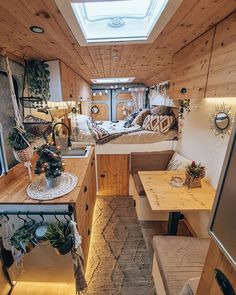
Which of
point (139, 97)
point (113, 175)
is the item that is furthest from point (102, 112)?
point (113, 175)

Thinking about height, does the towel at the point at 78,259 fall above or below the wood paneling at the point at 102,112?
below

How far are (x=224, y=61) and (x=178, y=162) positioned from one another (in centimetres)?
154

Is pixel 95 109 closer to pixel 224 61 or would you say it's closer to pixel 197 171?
pixel 197 171

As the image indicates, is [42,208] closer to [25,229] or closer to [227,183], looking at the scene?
[25,229]

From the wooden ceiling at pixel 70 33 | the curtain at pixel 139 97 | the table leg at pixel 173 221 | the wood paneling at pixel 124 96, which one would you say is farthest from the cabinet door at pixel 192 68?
the wood paneling at pixel 124 96

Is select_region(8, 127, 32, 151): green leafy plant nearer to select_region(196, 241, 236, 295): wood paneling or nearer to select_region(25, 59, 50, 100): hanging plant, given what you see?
select_region(25, 59, 50, 100): hanging plant

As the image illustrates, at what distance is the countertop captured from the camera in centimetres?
117

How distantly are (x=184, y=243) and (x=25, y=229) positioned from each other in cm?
124

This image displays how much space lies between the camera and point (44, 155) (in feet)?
4.21

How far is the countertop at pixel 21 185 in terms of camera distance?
1.17 meters

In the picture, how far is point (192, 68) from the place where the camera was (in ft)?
5.24

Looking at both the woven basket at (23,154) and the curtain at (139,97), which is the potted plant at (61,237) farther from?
the curtain at (139,97)

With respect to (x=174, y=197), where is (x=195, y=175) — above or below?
above

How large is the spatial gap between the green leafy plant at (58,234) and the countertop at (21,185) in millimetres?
186
